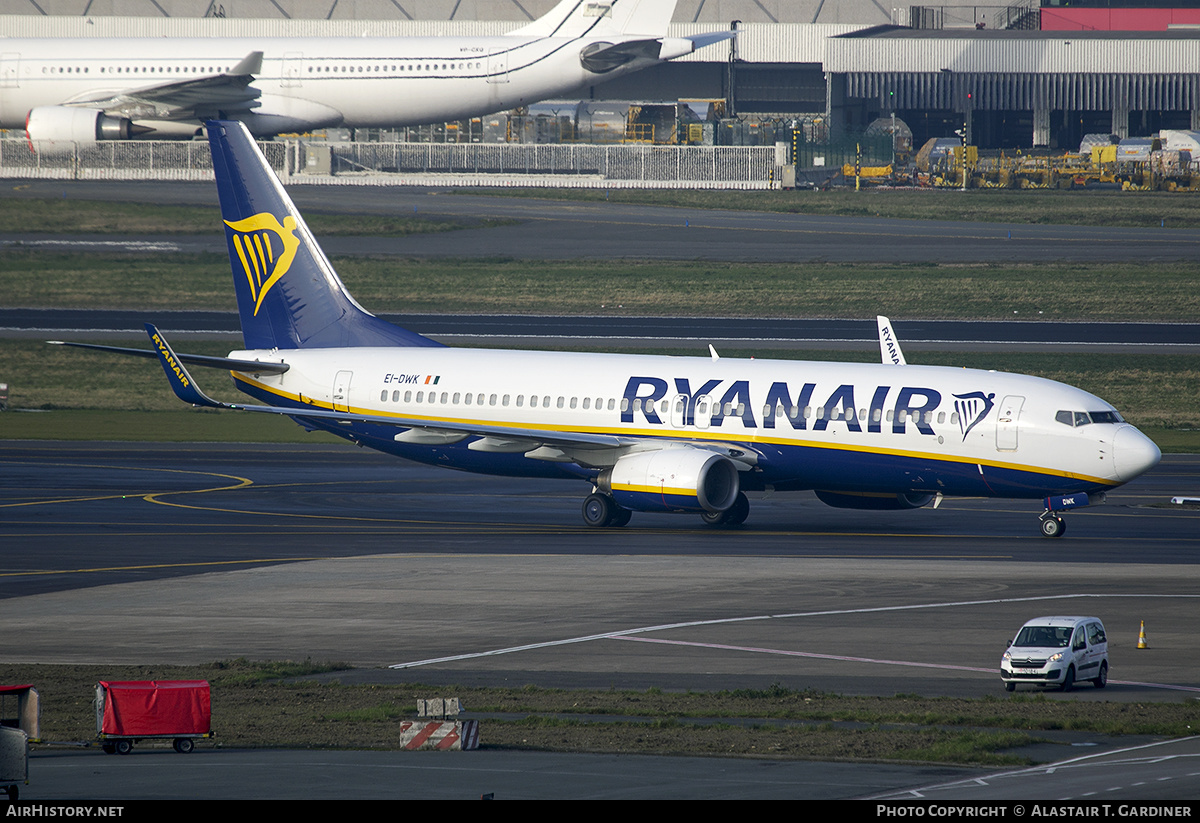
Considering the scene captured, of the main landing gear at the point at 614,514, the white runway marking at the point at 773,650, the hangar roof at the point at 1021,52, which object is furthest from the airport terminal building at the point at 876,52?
the white runway marking at the point at 773,650

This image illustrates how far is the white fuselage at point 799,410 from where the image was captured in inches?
1517

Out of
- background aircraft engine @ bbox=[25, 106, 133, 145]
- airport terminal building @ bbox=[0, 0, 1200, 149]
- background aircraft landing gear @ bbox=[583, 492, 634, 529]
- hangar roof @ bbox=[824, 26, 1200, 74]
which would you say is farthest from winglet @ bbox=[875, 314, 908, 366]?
hangar roof @ bbox=[824, 26, 1200, 74]

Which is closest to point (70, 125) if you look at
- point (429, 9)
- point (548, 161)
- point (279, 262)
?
point (548, 161)

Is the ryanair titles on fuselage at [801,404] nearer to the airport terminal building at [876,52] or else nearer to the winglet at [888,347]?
the winglet at [888,347]

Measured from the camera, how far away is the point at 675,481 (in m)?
39.8

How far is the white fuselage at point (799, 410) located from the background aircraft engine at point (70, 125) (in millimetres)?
65603

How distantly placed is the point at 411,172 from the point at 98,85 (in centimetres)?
2457

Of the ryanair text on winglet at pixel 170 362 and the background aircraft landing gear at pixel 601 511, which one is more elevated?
the ryanair text on winglet at pixel 170 362

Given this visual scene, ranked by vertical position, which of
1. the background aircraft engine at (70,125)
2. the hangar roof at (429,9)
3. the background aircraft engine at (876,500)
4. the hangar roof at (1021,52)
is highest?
the hangar roof at (429,9)

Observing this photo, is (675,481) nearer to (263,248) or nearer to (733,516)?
(733,516)

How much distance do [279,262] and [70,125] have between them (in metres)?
63.1

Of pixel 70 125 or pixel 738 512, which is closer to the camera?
pixel 738 512

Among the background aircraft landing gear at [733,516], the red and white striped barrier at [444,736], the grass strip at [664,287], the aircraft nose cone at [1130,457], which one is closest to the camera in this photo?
the red and white striped barrier at [444,736]

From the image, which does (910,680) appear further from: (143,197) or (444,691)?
(143,197)
